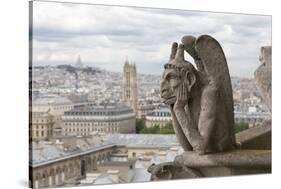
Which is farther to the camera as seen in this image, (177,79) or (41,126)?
(177,79)

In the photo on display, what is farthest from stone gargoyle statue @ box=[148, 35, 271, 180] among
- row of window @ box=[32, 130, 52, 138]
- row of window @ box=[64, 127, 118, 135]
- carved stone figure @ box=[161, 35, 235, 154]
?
row of window @ box=[32, 130, 52, 138]

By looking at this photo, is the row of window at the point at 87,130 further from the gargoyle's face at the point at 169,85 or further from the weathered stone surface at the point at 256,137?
the weathered stone surface at the point at 256,137

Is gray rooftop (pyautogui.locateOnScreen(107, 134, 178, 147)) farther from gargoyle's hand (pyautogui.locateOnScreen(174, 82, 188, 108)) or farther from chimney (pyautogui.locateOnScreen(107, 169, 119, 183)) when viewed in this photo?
gargoyle's hand (pyautogui.locateOnScreen(174, 82, 188, 108))

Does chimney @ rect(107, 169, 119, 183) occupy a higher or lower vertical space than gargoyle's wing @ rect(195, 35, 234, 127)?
lower

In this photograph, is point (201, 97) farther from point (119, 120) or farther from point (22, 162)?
point (22, 162)

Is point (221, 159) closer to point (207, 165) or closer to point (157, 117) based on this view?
point (207, 165)

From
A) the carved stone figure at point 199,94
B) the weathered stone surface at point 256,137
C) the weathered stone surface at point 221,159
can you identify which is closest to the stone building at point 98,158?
the weathered stone surface at point 221,159

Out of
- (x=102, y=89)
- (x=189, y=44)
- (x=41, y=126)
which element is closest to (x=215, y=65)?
(x=189, y=44)
